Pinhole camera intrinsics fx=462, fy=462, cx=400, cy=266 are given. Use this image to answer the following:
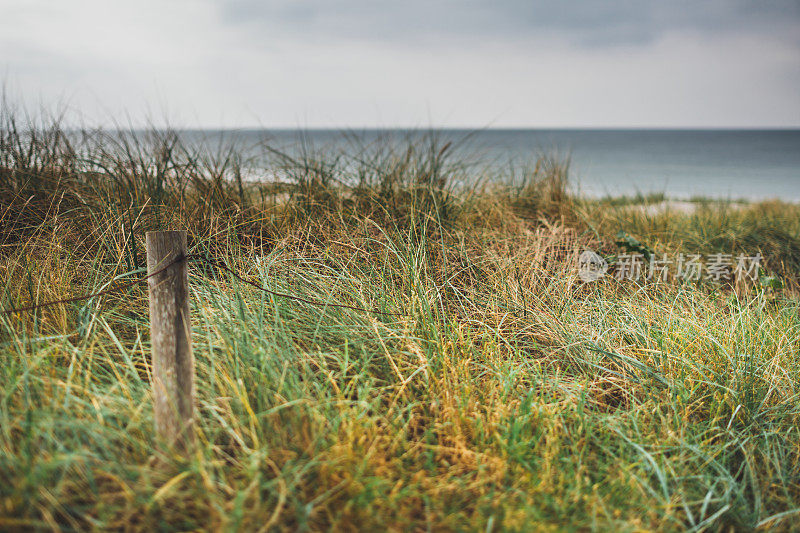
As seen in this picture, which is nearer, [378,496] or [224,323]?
[378,496]

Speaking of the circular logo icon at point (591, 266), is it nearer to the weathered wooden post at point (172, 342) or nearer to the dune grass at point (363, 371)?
the dune grass at point (363, 371)

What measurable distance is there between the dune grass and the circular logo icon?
9 cm

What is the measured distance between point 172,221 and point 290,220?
69cm

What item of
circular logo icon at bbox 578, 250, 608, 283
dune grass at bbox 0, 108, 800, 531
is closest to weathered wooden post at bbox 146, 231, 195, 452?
dune grass at bbox 0, 108, 800, 531

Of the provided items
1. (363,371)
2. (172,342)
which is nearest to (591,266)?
(363,371)

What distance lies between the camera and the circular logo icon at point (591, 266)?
2.98 m

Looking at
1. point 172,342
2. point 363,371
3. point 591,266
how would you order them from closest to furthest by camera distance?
point 172,342, point 363,371, point 591,266

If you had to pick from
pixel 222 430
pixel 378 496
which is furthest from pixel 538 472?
pixel 222 430

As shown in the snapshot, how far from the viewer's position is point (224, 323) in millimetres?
1724

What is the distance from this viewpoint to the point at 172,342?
4.27 ft

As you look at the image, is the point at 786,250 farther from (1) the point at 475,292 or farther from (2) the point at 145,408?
(2) the point at 145,408

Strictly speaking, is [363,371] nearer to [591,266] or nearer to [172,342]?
[172,342]

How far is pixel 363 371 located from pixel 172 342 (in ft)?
1.94

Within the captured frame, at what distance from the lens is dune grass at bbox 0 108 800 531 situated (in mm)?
1186
